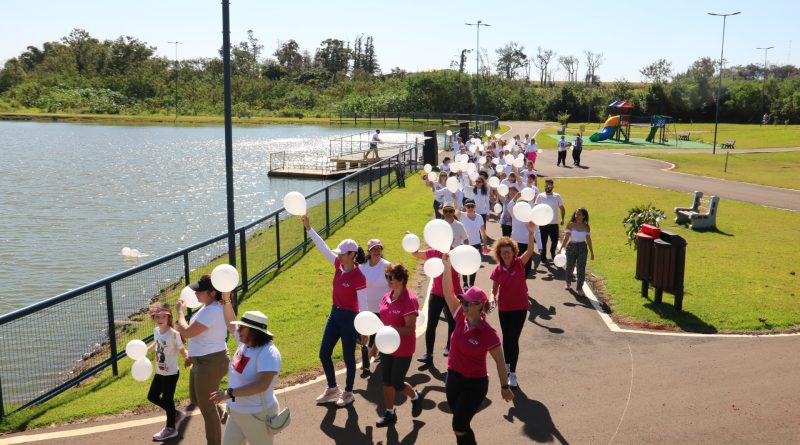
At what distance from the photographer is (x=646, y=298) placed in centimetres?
1139

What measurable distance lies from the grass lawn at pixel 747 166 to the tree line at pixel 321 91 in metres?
37.2

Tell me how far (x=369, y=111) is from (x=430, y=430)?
88131 millimetres

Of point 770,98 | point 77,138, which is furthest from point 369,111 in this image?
point 770,98

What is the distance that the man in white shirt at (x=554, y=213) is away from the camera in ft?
41.4

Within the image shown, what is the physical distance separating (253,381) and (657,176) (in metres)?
28.4

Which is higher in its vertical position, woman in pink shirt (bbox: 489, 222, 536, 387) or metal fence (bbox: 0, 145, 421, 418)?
woman in pink shirt (bbox: 489, 222, 536, 387)

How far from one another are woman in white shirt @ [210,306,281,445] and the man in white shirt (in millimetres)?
8287

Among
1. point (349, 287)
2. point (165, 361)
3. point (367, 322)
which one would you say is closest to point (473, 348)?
point (367, 322)

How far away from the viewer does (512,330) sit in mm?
7668

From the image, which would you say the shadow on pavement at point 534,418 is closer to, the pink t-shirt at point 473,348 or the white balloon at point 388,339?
the pink t-shirt at point 473,348

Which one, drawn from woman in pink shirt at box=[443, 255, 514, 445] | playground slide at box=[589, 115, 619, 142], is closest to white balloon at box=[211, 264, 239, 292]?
woman in pink shirt at box=[443, 255, 514, 445]

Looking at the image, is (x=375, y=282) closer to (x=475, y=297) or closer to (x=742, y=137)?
(x=475, y=297)

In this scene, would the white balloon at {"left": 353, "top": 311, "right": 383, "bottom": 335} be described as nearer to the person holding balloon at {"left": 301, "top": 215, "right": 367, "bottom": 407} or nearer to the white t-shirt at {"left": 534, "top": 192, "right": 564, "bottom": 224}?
the person holding balloon at {"left": 301, "top": 215, "right": 367, "bottom": 407}

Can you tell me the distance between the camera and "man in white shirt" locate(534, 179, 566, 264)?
12.6m
